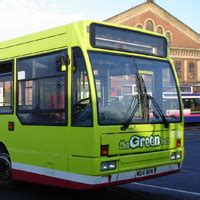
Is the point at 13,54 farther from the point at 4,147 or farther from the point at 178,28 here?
the point at 178,28

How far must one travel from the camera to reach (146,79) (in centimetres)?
760

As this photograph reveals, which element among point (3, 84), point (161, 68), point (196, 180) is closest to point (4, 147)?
point (3, 84)

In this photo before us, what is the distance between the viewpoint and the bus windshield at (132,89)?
274 inches

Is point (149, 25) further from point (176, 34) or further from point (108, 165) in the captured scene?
point (108, 165)

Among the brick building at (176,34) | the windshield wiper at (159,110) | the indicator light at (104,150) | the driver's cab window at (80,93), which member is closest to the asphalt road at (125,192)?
the windshield wiper at (159,110)

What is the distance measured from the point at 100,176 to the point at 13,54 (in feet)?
9.52

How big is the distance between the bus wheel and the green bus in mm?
30

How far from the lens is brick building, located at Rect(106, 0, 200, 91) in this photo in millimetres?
57750

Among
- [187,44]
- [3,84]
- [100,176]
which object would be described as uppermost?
[187,44]

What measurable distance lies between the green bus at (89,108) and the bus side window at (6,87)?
36 millimetres

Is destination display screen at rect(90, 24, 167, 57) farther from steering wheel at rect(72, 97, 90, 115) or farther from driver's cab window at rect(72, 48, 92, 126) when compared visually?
steering wheel at rect(72, 97, 90, 115)

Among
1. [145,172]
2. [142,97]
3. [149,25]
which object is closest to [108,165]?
[145,172]

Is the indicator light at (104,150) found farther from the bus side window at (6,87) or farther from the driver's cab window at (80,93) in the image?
the bus side window at (6,87)

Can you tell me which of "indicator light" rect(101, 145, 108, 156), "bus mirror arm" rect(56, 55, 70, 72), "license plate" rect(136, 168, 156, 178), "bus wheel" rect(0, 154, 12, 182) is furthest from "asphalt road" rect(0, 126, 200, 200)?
"bus mirror arm" rect(56, 55, 70, 72)
